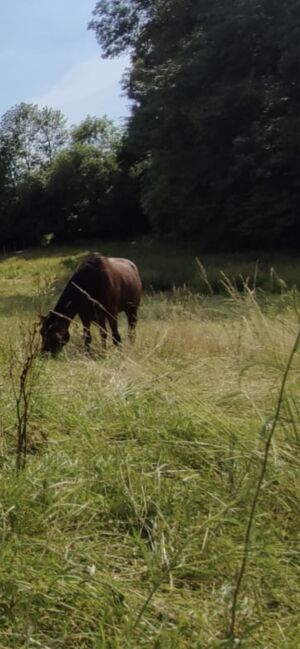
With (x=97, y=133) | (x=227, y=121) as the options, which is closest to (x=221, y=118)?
(x=227, y=121)

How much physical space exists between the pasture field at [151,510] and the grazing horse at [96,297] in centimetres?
245

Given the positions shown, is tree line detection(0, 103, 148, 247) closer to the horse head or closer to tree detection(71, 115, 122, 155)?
tree detection(71, 115, 122, 155)

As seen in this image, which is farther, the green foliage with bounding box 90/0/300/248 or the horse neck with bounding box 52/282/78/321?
the green foliage with bounding box 90/0/300/248

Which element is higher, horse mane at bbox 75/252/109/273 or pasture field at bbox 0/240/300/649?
horse mane at bbox 75/252/109/273

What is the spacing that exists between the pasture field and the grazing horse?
2.45 meters

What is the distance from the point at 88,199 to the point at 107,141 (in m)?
7.86

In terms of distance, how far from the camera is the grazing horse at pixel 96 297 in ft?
20.8

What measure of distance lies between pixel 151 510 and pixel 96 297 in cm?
509

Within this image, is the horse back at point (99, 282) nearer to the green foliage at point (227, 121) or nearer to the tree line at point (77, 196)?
the green foliage at point (227, 121)

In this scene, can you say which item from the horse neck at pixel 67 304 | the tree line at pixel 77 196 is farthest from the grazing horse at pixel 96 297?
the tree line at pixel 77 196

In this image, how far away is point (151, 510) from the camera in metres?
2.25

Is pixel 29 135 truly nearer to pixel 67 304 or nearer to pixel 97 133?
pixel 97 133

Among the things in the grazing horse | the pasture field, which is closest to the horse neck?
the grazing horse

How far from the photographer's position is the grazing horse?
634cm
